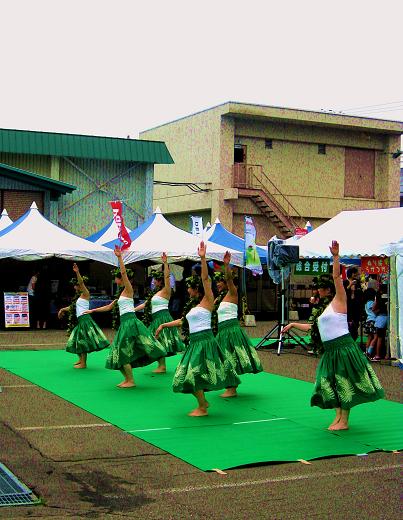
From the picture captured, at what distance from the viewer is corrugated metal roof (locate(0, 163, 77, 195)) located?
28.8 m

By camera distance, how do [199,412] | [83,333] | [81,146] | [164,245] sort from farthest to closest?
[81,146]
[164,245]
[83,333]
[199,412]

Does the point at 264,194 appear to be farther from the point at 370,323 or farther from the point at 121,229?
the point at 370,323

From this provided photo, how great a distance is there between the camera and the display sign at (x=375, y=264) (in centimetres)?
1781

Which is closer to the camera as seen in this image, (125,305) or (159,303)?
(125,305)

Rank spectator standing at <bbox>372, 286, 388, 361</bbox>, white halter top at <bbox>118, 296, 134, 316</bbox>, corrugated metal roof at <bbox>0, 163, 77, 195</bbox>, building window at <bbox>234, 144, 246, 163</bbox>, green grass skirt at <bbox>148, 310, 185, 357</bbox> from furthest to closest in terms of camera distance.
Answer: building window at <bbox>234, 144, 246, 163</bbox>, corrugated metal roof at <bbox>0, 163, 77, 195</bbox>, spectator standing at <bbox>372, 286, 388, 361</bbox>, green grass skirt at <bbox>148, 310, 185, 357</bbox>, white halter top at <bbox>118, 296, 134, 316</bbox>

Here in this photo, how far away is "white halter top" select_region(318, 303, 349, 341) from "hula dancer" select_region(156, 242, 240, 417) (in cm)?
141

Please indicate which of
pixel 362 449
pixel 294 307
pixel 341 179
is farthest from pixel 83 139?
pixel 362 449

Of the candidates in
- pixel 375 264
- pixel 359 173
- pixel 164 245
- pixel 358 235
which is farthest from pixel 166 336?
pixel 359 173

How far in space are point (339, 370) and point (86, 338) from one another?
20.5ft

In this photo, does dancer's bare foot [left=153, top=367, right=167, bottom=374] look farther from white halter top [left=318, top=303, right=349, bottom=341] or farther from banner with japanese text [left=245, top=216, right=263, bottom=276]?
banner with japanese text [left=245, top=216, right=263, bottom=276]

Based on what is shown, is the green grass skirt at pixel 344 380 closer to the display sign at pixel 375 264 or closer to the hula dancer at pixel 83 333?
the hula dancer at pixel 83 333

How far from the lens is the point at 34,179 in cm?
A: 2938

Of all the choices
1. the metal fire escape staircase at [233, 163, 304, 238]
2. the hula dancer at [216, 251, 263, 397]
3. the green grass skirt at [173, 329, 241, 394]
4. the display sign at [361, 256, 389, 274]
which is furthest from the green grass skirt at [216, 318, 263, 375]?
the metal fire escape staircase at [233, 163, 304, 238]

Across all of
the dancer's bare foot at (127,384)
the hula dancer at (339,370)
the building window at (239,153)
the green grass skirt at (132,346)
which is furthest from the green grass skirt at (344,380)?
the building window at (239,153)
